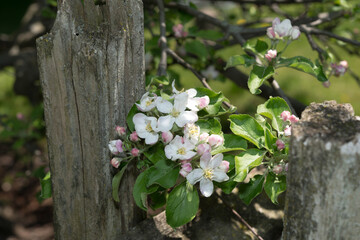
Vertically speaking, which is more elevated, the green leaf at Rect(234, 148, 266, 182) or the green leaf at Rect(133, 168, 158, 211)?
the green leaf at Rect(234, 148, 266, 182)

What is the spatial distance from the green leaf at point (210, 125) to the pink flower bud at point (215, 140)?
0.28 ft

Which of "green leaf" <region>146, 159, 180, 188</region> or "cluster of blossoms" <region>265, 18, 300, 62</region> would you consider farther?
"cluster of blossoms" <region>265, 18, 300, 62</region>

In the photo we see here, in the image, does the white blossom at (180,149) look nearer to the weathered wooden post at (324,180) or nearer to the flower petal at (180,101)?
the flower petal at (180,101)

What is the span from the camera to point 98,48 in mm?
1519

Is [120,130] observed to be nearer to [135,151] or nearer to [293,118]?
[135,151]

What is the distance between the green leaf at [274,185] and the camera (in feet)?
5.04

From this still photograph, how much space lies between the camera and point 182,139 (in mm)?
1508

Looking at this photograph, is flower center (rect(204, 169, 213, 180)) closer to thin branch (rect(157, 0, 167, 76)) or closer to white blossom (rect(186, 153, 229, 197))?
white blossom (rect(186, 153, 229, 197))

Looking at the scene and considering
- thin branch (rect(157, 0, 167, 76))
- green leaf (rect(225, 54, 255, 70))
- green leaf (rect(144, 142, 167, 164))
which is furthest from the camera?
thin branch (rect(157, 0, 167, 76))

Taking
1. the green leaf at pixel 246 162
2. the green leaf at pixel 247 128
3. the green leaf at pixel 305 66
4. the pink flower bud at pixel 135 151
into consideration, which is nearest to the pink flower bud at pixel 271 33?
the green leaf at pixel 305 66

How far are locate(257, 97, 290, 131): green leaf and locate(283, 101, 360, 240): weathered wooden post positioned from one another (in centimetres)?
27

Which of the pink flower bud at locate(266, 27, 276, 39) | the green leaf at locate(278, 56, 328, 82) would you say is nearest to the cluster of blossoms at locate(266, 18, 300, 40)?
the pink flower bud at locate(266, 27, 276, 39)

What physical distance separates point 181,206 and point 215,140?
0.86 feet

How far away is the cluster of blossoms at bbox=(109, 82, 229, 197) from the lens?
150 cm
